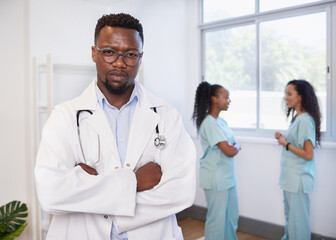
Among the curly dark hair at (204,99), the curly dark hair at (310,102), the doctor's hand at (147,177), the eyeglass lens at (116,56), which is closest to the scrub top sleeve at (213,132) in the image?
the curly dark hair at (204,99)

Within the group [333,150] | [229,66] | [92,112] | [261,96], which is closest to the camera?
[92,112]

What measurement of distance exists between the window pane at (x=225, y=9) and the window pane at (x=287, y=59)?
0.86ft

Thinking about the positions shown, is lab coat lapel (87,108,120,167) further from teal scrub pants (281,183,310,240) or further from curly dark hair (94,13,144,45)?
teal scrub pants (281,183,310,240)

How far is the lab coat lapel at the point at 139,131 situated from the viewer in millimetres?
1218

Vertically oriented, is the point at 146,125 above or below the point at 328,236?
above

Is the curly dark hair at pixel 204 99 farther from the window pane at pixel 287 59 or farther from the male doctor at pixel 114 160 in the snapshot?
the male doctor at pixel 114 160

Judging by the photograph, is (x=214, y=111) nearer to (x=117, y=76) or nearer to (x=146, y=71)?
(x=146, y=71)

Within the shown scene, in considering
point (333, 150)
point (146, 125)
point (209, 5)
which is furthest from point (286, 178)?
point (209, 5)

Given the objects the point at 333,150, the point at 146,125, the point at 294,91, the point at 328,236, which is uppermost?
the point at 294,91

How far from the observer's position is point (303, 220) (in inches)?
110

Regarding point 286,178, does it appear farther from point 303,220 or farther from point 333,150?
point 333,150

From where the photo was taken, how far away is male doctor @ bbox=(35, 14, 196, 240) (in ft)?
3.70

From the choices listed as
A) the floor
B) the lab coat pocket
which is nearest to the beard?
the lab coat pocket

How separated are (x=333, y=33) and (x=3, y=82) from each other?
276 centimetres
